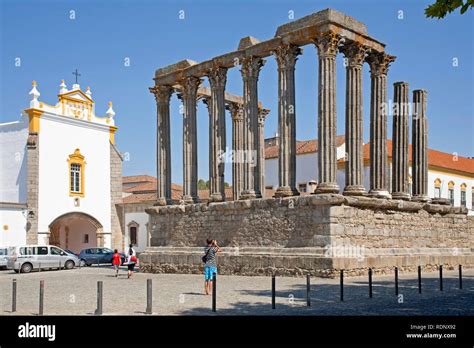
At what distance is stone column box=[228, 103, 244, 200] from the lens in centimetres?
2582

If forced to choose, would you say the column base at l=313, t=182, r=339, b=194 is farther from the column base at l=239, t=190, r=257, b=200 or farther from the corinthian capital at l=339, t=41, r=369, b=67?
the corinthian capital at l=339, t=41, r=369, b=67

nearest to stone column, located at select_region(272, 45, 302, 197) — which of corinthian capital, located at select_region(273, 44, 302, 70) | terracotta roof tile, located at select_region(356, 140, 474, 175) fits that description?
corinthian capital, located at select_region(273, 44, 302, 70)

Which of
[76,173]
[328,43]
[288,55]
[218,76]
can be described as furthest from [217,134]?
[76,173]

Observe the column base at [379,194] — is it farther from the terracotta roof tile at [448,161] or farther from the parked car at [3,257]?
the terracotta roof tile at [448,161]

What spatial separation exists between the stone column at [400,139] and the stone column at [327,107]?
4744 millimetres

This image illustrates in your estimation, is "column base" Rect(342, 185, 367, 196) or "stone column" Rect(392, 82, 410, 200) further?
"stone column" Rect(392, 82, 410, 200)

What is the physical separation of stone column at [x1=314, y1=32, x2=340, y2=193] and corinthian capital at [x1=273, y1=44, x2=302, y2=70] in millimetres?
1470

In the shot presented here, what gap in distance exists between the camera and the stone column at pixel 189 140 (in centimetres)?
2727

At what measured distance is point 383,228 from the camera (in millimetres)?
21688

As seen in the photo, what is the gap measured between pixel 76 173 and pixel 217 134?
1726cm

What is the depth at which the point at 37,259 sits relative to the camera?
3102 centimetres

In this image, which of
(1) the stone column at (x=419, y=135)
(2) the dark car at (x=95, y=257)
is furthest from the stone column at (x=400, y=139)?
(2) the dark car at (x=95, y=257)
